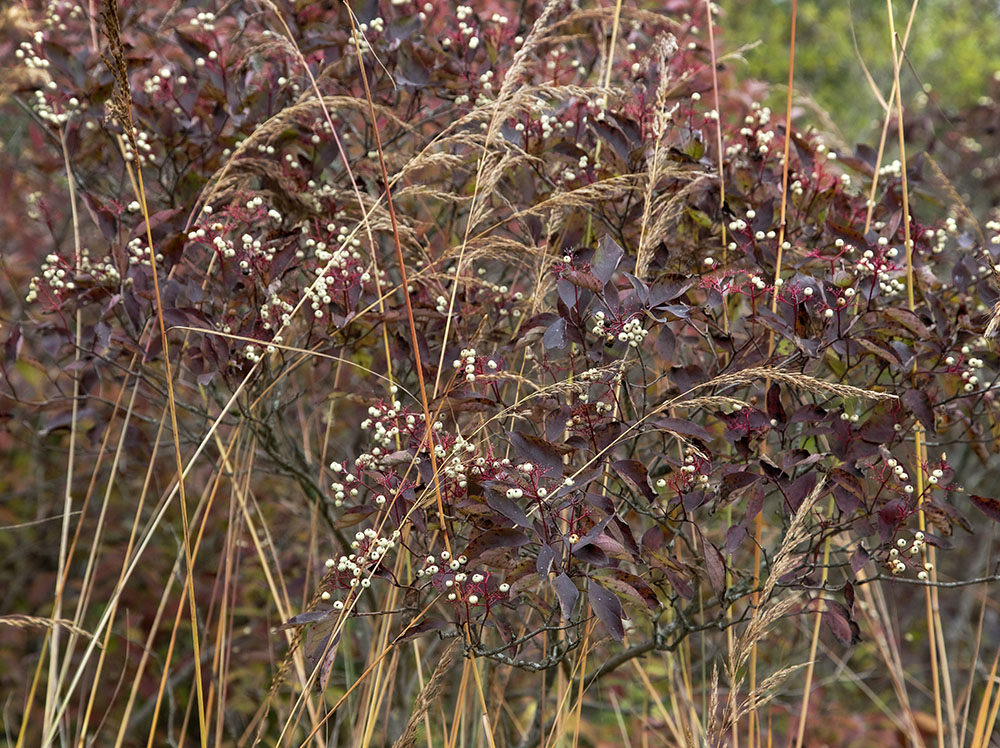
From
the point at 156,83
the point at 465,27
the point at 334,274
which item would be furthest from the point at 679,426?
the point at 156,83

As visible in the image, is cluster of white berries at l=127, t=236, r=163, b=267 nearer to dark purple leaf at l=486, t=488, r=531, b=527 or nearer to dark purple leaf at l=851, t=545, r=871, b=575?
dark purple leaf at l=486, t=488, r=531, b=527

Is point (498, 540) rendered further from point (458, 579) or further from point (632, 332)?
point (632, 332)

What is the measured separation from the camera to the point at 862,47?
5508 millimetres

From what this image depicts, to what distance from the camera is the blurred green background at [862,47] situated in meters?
5.30

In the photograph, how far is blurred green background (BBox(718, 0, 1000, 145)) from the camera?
209 inches

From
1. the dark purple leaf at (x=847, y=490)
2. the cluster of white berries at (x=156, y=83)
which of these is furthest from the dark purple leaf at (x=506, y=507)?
the cluster of white berries at (x=156, y=83)

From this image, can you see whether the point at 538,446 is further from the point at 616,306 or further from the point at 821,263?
the point at 821,263

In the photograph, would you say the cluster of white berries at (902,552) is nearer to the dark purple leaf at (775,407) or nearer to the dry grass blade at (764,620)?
the dry grass blade at (764,620)

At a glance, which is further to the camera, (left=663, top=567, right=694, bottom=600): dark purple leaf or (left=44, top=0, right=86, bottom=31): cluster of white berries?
(left=44, top=0, right=86, bottom=31): cluster of white berries

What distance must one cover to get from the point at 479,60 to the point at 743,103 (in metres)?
0.98

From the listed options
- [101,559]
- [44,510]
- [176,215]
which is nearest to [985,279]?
[176,215]

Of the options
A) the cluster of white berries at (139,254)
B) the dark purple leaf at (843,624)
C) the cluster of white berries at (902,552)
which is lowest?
the dark purple leaf at (843,624)

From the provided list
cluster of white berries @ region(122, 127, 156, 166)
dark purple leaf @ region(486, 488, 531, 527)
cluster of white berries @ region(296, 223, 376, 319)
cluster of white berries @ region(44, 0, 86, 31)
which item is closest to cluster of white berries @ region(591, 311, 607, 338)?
dark purple leaf @ region(486, 488, 531, 527)

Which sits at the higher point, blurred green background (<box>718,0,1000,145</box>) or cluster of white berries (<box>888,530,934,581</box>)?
blurred green background (<box>718,0,1000,145</box>)
